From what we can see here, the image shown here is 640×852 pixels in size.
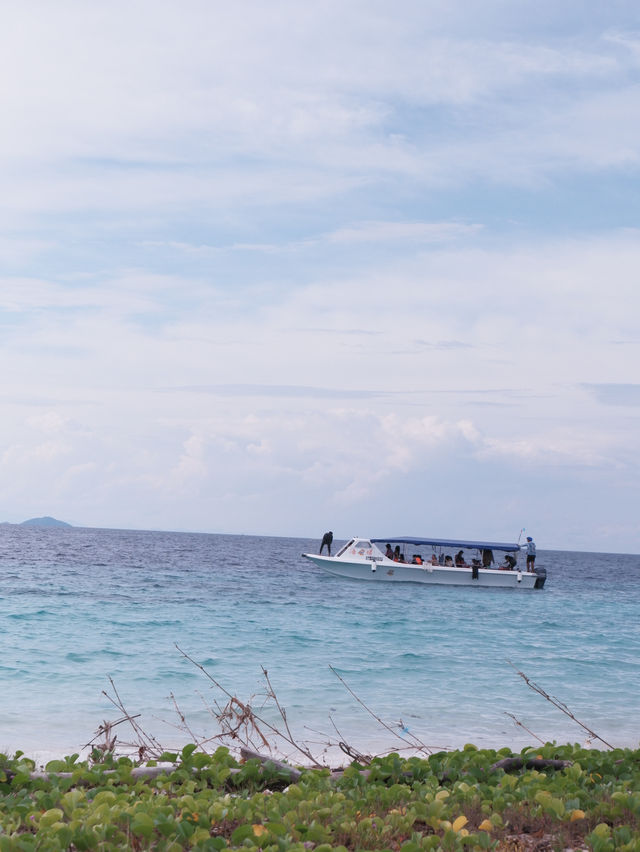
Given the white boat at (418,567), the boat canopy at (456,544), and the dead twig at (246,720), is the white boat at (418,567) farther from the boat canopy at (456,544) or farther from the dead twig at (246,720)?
the dead twig at (246,720)

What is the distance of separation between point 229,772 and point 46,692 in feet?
32.1

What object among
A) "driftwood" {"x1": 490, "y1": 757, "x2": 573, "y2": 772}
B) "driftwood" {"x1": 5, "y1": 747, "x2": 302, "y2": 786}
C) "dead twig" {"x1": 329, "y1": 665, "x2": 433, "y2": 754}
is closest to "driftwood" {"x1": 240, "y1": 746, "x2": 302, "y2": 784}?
"driftwood" {"x1": 5, "y1": 747, "x2": 302, "y2": 786}

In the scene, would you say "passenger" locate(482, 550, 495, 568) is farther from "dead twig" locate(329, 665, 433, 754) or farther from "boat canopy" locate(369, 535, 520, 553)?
"dead twig" locate(329, 665, 433, 754)

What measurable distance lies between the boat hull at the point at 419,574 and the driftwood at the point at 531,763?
116ft

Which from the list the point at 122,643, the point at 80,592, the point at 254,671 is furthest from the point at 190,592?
the point at 254,671

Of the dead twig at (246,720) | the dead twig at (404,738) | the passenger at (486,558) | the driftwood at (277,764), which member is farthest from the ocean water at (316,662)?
the passenger at (486,558)

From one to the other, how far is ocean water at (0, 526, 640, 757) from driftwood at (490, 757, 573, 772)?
225 cm

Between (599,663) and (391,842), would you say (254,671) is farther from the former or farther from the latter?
(391,842)

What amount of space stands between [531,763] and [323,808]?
2955mm

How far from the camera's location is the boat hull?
142ft

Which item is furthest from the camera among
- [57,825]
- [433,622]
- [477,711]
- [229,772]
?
[433,622]

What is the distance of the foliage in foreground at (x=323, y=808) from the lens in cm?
486

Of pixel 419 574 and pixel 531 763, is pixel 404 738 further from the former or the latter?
pixel 419 574

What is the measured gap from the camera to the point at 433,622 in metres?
28.9
